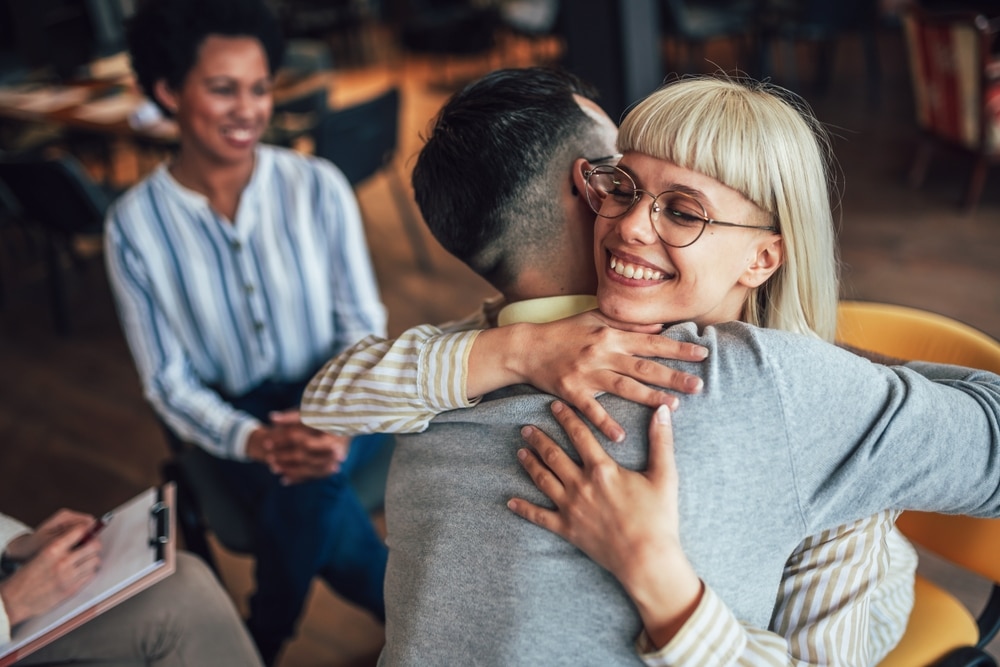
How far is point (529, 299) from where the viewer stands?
1205mm

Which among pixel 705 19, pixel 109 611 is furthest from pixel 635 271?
pixel 705 19

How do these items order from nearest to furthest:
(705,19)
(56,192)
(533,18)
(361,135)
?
(56,192)
(361,135)
(705,19)
(533,18)

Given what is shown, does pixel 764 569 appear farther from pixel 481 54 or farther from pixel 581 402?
pixel 481 54

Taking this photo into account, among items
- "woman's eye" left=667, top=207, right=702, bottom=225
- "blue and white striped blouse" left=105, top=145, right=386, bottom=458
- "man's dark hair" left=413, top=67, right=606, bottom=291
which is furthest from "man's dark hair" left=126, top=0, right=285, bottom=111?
"woman's eye" left=667, top=207, right=702, bottom=225

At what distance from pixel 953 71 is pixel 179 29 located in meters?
3.54

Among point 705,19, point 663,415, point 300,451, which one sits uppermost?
point 663,415

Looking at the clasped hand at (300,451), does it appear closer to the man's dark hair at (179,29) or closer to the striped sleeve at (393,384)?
the striped sleeve at (393,384)

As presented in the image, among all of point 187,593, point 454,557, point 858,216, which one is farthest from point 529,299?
point 858,216

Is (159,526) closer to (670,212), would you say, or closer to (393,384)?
(393,384)

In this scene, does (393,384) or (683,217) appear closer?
(683,217)

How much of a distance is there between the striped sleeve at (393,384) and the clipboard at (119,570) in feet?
1.19

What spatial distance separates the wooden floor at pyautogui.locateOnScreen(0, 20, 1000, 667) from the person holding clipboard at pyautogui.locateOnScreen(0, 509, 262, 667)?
759 millimetres

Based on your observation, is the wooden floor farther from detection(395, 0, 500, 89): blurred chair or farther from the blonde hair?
detection(395, 0, 500, 89): blurred chair

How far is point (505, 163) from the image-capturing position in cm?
114
